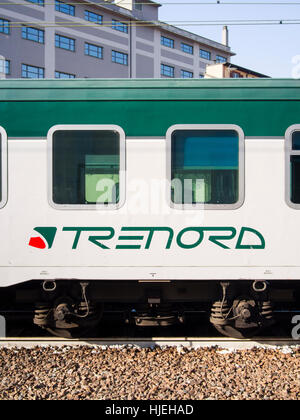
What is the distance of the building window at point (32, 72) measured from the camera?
103ft

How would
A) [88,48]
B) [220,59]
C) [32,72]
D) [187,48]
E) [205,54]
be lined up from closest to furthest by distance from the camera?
[32,72]
[88,48]
[187,48]
[205,54]
[220,59]

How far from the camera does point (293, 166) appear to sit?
16.4ft

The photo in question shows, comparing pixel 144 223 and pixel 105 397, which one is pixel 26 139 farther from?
pixel 105 397

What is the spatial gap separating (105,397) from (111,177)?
98.2 inches

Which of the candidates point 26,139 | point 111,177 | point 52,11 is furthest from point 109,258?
point 52,11

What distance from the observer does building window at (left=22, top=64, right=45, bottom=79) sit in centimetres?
3144

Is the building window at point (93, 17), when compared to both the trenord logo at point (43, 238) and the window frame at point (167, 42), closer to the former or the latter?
the window frame at point (167, 42)

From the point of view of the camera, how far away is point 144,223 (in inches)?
193

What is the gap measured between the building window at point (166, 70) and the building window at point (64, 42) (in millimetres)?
10602

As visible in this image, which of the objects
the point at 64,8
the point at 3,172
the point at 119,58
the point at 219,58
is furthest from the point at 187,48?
the point at 3,172

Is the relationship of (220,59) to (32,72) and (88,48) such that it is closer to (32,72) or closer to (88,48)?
(88,48)

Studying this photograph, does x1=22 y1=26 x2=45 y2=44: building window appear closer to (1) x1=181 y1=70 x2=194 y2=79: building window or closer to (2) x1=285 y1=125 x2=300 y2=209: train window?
(1) x1=181 y1=70 x2=194 y2=79: building window

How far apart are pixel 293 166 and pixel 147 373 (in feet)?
10.1

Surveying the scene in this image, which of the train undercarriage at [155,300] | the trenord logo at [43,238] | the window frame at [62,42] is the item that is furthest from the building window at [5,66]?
Answer: the trenord logo at [43,238]
